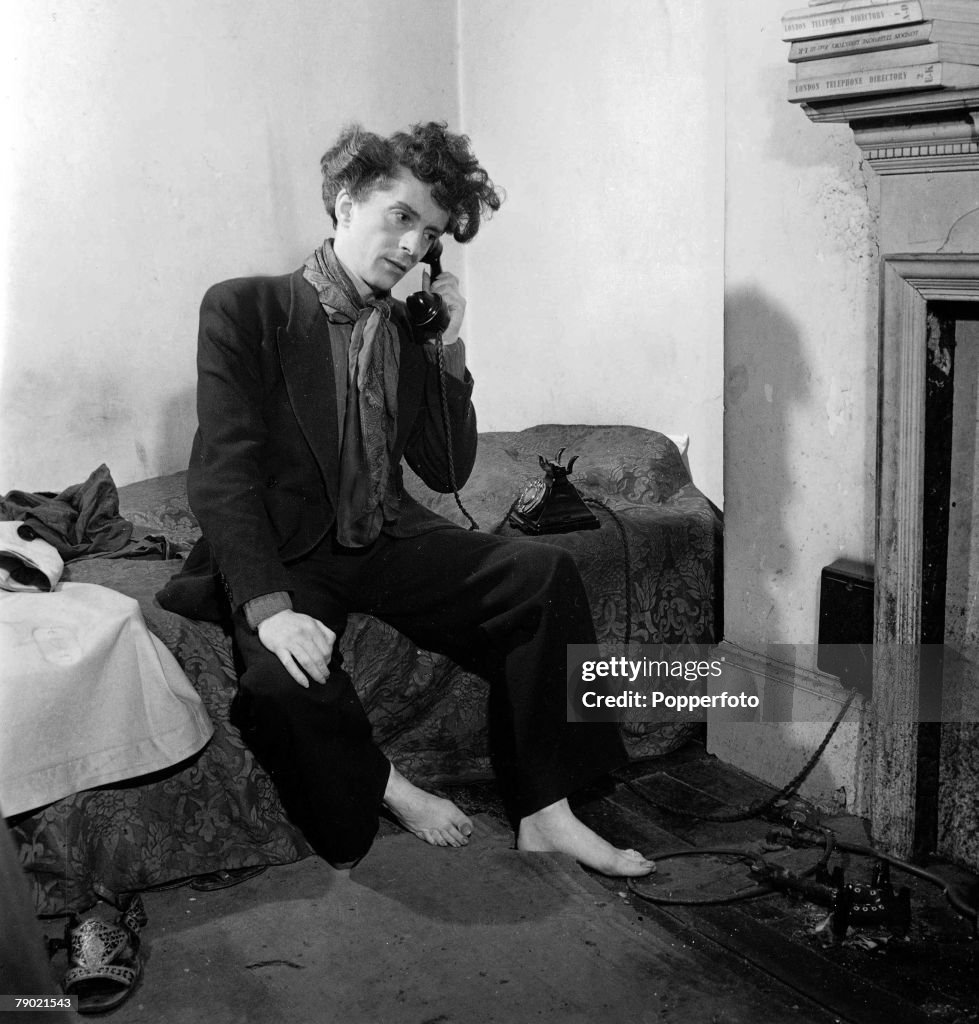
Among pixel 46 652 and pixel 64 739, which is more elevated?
pixel 46 652

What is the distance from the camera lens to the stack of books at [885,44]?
186cm

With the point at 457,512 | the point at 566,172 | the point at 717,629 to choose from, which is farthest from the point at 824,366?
the point at 566,172

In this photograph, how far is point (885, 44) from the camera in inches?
74.8

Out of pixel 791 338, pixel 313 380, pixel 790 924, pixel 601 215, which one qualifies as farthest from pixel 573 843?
pixel 601 215

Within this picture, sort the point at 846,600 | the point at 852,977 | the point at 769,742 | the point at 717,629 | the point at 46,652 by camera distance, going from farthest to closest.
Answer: the point at 717,629, the point at 769,742, the point at 846,600, the point at 46,652, the point at 852,977

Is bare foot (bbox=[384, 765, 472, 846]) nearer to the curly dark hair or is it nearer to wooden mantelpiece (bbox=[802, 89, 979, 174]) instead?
the curly dark hair

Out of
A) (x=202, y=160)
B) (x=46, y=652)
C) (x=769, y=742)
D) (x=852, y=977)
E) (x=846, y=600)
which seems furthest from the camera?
(x=202, y=160)

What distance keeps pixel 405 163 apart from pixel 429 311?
1.07 ft

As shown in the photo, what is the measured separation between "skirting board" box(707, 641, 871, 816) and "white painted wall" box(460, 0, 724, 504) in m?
0.74

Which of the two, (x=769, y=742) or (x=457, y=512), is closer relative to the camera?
(x=769, y=742)

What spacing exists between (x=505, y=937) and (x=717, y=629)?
1.21 meters

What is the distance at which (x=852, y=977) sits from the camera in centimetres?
198

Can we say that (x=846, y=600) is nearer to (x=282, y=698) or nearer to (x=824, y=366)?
(x=824, y=366)

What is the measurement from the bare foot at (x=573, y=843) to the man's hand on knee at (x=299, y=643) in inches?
22.1
